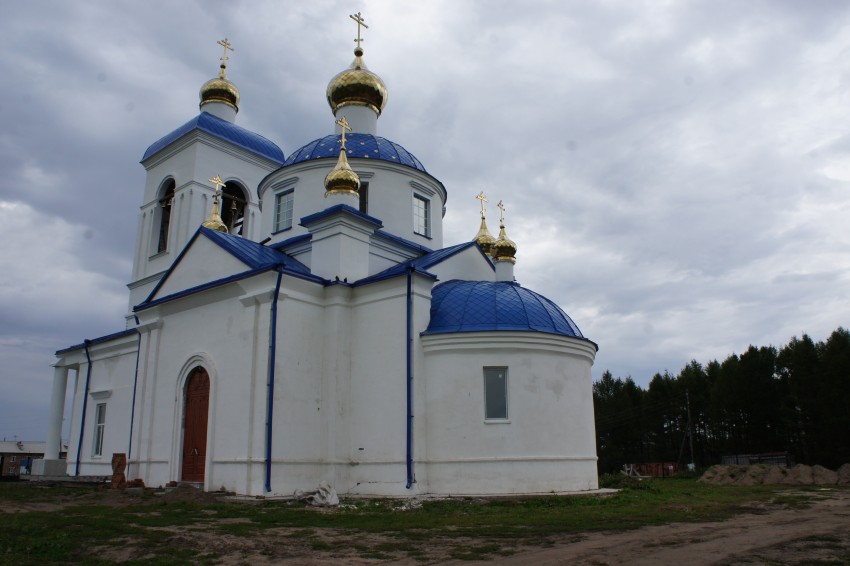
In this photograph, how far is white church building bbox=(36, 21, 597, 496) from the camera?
12.7 meters

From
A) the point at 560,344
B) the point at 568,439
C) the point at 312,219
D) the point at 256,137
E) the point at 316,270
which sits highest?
the point at 256,137

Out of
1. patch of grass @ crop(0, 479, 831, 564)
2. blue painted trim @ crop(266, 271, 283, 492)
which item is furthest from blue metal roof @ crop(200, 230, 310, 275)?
patch of grass @ crop(0, 479, 831, 564)

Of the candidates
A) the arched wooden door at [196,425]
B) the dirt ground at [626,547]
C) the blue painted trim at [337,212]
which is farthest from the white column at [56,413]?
the dirt ground at [626,547]

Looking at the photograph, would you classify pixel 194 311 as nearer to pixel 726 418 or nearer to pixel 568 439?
pixel 568 439

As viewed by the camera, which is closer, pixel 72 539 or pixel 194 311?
pixel 72 539

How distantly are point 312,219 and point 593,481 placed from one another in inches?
319

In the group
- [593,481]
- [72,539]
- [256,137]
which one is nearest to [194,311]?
[72,539]

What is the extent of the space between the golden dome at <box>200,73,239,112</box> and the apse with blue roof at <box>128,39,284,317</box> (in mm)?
36

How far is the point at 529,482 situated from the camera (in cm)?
1274

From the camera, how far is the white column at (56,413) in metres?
21.2

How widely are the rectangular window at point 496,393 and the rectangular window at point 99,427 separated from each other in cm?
1222

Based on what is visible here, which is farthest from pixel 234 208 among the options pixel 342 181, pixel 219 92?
pixel 342 181

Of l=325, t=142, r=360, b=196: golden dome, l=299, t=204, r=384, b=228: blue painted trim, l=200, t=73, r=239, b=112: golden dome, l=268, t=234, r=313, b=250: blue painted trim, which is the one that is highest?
l=200, t=73, r=239, b=112: golden dome

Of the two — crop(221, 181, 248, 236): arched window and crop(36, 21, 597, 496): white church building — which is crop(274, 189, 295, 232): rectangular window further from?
crop(221, 181, 248, 236): arched window
